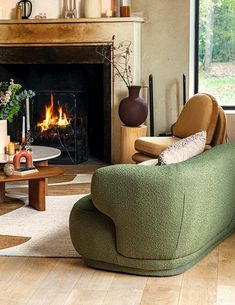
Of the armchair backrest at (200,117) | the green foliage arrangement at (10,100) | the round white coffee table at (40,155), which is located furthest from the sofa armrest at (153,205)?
the armchair backrest at (200,117)

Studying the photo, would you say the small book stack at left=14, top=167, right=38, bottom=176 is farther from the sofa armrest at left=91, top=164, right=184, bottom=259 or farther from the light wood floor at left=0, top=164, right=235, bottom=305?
the sofa armrest at left=91, top=164, right=184, bottom=259

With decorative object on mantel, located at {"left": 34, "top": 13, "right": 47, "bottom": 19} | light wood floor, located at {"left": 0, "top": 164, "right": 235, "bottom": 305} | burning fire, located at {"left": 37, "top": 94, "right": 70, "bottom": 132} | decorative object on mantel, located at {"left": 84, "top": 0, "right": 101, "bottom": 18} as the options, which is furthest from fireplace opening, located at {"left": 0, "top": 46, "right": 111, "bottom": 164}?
light wood floor, located at {"left": 0, "top": 164, "right": 235, "bottom": 305}

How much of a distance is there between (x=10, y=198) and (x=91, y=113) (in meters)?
2.31

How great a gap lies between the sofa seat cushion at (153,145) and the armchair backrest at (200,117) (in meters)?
0.17

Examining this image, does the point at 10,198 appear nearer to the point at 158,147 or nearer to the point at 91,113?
the point at 158,147

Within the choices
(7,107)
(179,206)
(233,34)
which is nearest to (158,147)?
(7,107)

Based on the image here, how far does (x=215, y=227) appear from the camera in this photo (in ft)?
15.6

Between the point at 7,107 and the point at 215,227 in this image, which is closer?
the point at 215,227

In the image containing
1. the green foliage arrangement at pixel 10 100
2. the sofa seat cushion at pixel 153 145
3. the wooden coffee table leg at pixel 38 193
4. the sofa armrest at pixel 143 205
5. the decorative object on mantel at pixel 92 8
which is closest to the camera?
the sofa armrest at pixel 143 205

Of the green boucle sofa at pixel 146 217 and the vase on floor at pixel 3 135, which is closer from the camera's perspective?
the green boucle sofa at pixel 146 217

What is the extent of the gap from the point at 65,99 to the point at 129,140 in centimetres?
106

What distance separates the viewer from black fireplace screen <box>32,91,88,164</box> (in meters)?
8.19

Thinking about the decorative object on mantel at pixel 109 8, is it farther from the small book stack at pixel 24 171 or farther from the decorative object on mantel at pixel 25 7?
the small book stack at pixel 24 171

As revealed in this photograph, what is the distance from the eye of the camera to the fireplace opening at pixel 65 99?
8055mm
